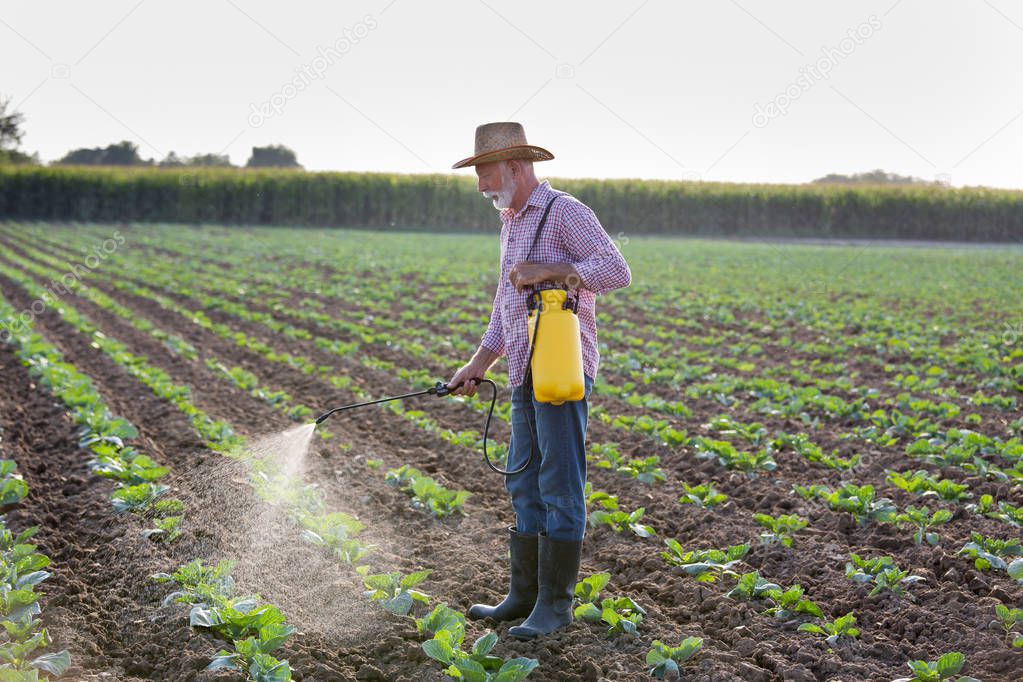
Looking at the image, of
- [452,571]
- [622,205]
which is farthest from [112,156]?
[452,571]

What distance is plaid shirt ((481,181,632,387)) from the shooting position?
12.3 ft

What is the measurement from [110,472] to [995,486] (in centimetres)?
561

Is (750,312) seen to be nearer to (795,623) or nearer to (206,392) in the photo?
(206,392)

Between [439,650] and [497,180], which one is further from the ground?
[497,180]

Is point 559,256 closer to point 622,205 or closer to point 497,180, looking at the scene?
point 497,180

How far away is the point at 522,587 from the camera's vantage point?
4215 millimetres

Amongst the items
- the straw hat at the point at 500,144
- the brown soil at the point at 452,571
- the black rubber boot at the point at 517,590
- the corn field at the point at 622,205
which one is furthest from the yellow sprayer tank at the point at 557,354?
the corn field at the point at 622,205

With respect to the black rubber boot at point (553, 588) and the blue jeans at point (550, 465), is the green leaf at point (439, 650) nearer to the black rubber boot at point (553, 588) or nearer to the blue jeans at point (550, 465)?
the black rubber boot at point (553, 588)

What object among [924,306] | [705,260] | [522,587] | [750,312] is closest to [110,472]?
[522,587]

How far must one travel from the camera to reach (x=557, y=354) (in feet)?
12.2

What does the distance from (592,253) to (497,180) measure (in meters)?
0.50

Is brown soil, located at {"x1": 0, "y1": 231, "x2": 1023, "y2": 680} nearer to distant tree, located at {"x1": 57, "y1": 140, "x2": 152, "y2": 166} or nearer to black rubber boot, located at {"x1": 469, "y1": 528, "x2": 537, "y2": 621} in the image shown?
black rubber boot, located at {"x1": 469, "y1": 528, "x2": 537, "y2": 621}

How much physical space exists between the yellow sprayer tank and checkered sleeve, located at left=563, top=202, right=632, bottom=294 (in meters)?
0.13

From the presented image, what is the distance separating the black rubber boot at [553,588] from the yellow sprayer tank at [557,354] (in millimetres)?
644
